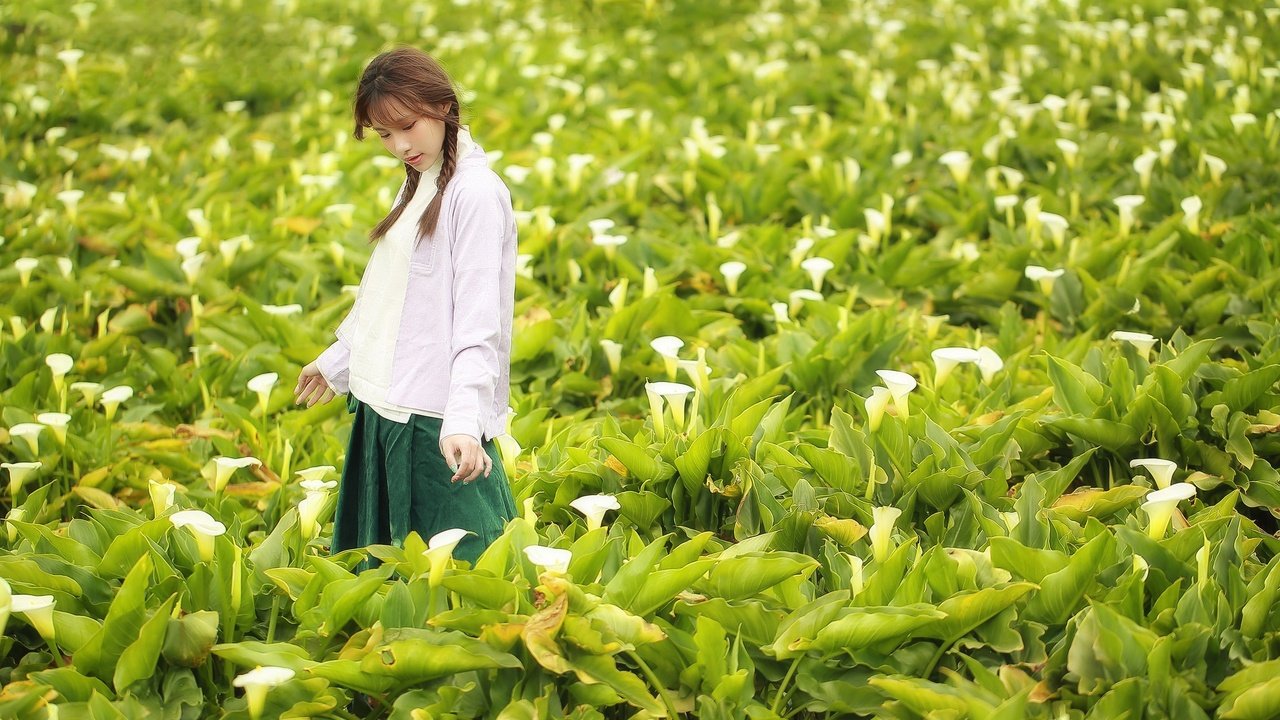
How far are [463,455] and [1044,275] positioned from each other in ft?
9.67

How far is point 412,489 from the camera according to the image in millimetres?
2840

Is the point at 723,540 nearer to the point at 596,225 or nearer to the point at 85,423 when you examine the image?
the point at 596,225

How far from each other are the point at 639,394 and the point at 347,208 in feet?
6.62

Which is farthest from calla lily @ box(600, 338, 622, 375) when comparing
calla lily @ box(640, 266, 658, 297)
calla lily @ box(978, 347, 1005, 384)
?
calla lily @ box(978, 347, 1005, 384)

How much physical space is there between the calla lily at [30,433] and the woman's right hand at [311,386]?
1.12m

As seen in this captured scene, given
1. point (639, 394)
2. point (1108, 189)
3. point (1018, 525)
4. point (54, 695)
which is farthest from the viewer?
point (1108, 189)

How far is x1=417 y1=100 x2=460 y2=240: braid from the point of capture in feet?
8.77

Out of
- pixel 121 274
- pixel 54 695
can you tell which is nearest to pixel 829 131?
pixel 121 274

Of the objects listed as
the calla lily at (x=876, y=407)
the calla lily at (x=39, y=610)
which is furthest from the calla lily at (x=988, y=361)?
the calla lily at (x=39, y=610)

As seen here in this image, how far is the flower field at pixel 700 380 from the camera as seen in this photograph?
2.61m

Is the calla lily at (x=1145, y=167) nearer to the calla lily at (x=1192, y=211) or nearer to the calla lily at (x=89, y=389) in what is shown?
the calla lily at (x=1192, y=211)

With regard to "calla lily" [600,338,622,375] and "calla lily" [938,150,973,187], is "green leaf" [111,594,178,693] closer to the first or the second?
"calla lily" [600,338,622,375]

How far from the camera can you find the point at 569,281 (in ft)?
17.9

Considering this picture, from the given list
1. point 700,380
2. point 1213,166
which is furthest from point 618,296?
point 1213,166
